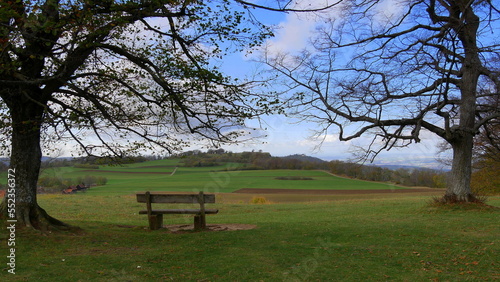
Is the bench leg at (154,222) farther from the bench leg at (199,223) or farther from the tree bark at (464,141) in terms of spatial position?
the tree bark at (464,141)

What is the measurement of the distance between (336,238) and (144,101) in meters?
5.89

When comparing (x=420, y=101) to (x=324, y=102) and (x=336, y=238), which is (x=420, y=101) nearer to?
(x=324, y=102)

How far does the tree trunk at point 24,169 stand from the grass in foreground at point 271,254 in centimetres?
65

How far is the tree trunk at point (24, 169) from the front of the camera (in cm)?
851

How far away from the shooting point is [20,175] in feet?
28.1

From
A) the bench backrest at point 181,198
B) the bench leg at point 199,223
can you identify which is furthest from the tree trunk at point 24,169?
the bench leg at point 199,223

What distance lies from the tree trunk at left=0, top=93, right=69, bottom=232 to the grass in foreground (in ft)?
2.14

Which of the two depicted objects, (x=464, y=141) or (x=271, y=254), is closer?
(x=271, y=254)

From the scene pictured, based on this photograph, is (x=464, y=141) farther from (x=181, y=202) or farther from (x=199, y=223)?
Result: (x=181, y=202)

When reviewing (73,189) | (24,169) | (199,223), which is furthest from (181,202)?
(73,189)

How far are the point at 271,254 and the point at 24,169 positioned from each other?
583 centimetres

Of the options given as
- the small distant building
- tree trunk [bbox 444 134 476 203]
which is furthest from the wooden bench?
the small distant building

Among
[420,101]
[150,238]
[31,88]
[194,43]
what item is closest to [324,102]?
[420,101]

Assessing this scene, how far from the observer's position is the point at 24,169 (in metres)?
8.61
